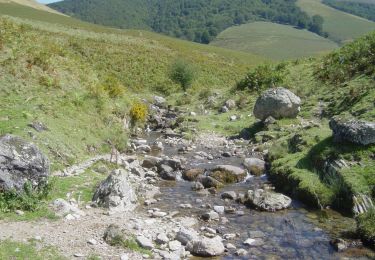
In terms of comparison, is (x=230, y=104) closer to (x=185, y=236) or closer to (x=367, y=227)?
(x=367, y=227)

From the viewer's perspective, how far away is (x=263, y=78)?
161ft

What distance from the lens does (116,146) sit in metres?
27.4

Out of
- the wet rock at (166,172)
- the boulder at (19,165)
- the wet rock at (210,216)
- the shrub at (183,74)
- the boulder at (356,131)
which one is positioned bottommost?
the shrub at (183,74)

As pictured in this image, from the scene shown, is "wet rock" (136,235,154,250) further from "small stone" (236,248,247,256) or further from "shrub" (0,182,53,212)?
"shrub" (0,182,53,212)

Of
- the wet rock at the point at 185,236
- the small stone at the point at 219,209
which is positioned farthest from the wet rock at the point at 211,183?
the wet rock at the point at 185,236

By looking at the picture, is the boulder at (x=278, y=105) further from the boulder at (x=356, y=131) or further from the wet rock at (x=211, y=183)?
the wet rock at (x=211, y=183)

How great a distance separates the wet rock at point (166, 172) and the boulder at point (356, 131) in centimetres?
862

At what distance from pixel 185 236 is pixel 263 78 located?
3633 centimetres

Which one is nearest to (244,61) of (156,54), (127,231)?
(156,54)

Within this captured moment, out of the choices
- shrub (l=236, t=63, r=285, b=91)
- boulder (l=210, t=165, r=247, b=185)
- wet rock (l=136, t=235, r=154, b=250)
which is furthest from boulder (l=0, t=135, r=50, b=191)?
shrub (l=236, t=63, r=285, b=91)

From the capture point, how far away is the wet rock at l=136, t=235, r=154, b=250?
14.2 metres

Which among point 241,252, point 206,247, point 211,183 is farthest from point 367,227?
point 211,183

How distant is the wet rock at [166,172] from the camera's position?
75.9 ft

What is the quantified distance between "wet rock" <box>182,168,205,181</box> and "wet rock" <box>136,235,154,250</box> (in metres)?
8.92
